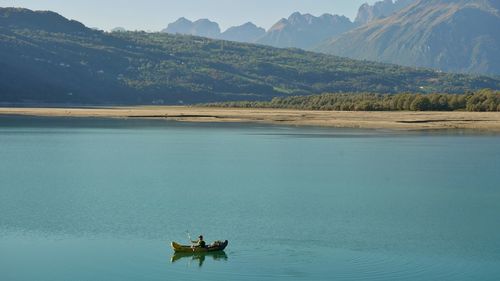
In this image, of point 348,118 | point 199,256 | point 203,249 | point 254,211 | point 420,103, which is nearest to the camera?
point 203,249

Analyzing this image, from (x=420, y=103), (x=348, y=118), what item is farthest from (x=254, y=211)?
(x=420, y=103)

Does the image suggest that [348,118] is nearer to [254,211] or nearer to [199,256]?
[254,211]

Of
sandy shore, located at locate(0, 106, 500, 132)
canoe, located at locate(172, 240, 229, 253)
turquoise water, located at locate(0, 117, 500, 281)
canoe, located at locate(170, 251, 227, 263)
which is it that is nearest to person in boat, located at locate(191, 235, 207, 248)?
canoe, located at locate(172, 240, 229, 253)

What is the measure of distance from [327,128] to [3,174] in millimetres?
67408

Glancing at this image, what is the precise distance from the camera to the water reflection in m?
34.5

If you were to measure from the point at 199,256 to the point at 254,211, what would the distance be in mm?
9355

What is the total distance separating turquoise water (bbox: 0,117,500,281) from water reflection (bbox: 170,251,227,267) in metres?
0.13

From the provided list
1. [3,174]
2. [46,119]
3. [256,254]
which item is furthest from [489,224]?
[46,119]

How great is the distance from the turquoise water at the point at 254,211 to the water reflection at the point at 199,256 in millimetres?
130

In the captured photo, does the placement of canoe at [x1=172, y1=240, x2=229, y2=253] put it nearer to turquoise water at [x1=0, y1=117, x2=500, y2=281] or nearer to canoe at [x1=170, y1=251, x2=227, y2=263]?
canoe at [x1=170, y1=251, x2=227, y2=263]

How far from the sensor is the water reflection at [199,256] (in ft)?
113

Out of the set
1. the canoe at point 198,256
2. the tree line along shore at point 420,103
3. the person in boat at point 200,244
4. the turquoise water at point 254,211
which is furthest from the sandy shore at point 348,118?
the canoe at point 198,256

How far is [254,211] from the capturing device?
146 feet

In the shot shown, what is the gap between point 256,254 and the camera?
34469 mm
